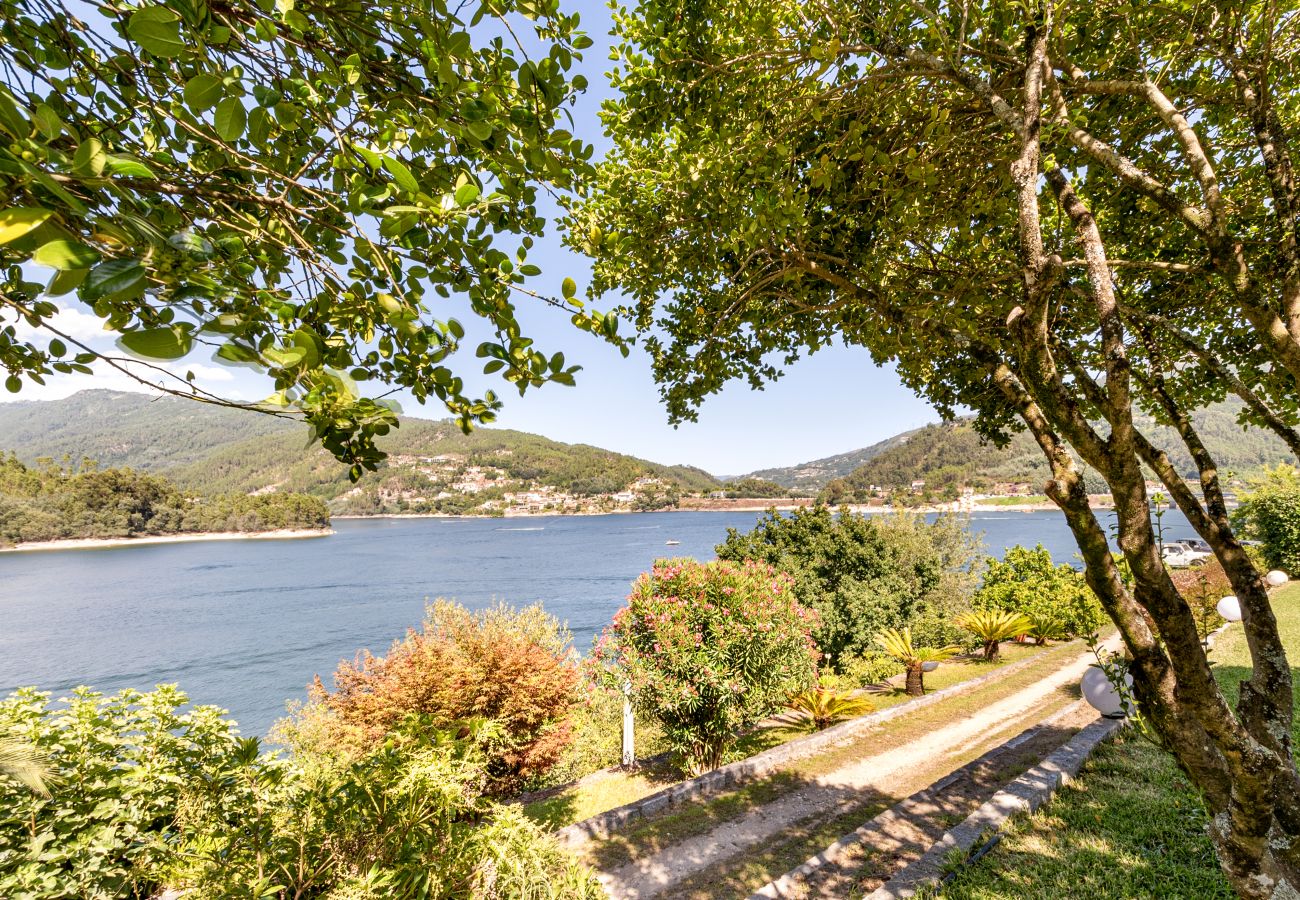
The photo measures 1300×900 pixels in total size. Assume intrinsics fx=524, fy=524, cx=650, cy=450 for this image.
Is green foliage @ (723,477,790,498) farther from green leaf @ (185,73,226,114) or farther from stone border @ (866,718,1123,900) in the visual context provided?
green leaf @ (185,73,226,114)

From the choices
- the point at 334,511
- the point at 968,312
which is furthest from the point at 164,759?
the point at 334,511

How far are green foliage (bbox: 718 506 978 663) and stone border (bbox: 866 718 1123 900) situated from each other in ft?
21.0

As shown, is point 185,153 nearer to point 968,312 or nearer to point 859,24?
point 859,24

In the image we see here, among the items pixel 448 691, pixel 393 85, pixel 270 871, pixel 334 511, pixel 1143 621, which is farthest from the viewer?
pixel 334 511

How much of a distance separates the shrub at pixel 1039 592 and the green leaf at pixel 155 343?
1642cm

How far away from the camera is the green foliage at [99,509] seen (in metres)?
70.6

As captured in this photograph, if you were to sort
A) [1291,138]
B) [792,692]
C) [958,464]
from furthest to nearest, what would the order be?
1. [958,464]
2. [792,692]
3. [1291,138]

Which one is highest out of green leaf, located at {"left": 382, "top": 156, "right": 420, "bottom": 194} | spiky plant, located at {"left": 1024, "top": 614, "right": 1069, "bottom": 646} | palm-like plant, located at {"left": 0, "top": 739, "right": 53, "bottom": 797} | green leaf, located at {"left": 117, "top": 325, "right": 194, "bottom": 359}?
green leaf, located at {"left": 382, "top": 156, "right": 420, "bottom": 194}

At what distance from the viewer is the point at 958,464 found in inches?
3661

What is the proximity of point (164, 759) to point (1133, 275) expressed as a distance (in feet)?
24.8

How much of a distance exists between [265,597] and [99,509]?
61.1 meters

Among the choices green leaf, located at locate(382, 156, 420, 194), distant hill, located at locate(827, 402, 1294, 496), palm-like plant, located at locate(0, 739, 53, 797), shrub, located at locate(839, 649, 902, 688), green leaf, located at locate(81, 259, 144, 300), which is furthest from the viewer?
distant hill, located at locate(827, 402, 1294, 496)

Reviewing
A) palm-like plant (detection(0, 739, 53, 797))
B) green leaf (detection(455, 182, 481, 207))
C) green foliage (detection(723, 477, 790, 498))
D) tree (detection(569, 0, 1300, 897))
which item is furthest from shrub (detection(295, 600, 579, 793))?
green foliage (detection(723, 477, 790, 498))

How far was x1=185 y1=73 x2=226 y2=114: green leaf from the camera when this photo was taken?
30.2 inches
